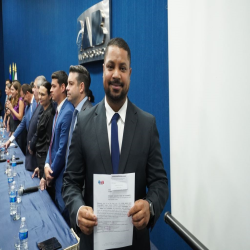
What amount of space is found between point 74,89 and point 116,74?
1185mm

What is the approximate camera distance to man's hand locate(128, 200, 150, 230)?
0.89 metres

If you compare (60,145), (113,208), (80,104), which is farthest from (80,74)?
(113,208)

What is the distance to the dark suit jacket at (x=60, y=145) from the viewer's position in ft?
6.97

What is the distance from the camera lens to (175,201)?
151cm

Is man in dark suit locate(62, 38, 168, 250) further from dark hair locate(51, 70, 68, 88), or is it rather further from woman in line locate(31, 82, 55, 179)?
woman in line locate(31, 82, 55, 179)

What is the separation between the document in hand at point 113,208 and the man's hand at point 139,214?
2cm

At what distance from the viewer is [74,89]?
7.10 ft

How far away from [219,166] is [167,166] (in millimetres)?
1023

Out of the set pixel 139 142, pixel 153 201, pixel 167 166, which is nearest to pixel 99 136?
pixel 139 142

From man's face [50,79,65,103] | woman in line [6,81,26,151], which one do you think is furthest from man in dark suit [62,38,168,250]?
woman in line [6,81,26,151]

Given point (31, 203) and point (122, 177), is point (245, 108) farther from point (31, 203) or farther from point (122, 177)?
point (31, 203)

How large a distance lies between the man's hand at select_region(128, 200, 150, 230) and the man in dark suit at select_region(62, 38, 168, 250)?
3.6 inches

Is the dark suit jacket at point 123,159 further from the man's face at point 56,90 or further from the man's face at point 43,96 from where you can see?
the man's face at point 43,96

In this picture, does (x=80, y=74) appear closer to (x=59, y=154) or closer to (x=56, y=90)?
(x=56, y=90)
